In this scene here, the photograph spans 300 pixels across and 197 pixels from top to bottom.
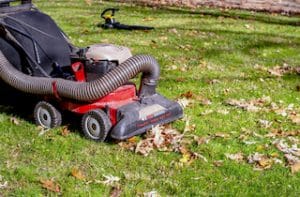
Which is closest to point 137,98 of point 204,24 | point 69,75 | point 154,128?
point 154,128

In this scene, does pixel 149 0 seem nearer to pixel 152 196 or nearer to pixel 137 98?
pixel 137 98

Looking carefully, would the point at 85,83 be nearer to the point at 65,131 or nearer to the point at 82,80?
the point at 82,80

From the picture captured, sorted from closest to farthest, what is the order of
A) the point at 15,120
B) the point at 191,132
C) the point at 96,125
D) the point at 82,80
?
the point at 96,125, the point at 82,80, the point at 191,132, the point at 15,120

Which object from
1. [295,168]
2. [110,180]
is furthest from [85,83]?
[295,168]

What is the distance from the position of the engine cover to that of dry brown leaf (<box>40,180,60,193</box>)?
3.98ft

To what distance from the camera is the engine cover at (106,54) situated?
5113 mm

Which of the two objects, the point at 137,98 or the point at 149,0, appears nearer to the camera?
the point at 137,98

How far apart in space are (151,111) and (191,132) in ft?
1.93

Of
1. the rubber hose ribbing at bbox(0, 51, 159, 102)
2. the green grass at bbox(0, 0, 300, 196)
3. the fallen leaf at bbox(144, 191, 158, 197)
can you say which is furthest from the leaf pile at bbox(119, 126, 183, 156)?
the fallen leaf at bbox(144, 191, 158, 197)

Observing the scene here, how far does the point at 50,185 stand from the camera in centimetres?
445

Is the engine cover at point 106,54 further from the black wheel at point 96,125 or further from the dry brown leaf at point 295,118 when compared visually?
the dry brown leaf at point 295,118

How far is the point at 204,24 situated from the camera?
1194 centimetres

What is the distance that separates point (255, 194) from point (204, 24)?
787 centimetres

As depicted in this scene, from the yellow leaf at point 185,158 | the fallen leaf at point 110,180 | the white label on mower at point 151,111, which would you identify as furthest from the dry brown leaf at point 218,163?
the fallen leaf at point 110,180
